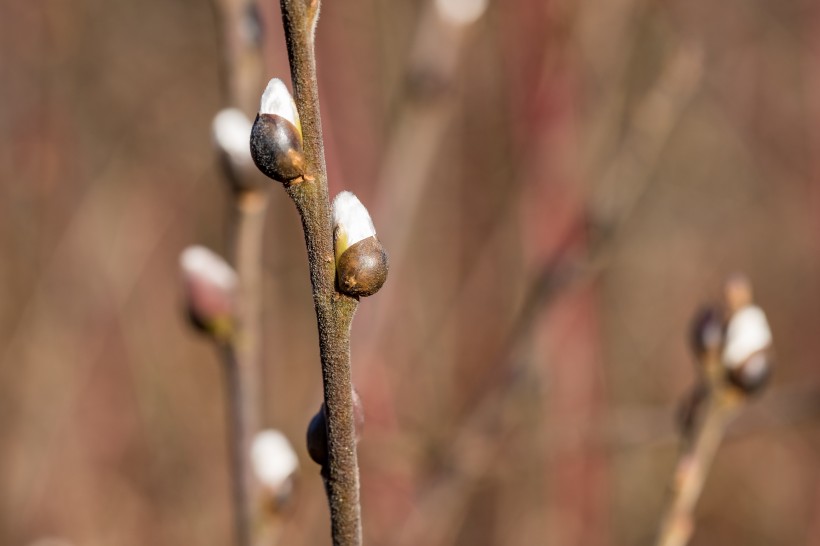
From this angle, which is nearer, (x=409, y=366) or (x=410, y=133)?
(x=410, y=133)

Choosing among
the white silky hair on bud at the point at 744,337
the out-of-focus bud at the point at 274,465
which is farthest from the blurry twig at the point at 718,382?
the out-of-focus bud at the point at 274,465

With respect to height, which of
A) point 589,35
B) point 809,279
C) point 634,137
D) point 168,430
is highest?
point 589,35

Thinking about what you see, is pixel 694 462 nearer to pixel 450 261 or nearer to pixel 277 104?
pixel 277 104

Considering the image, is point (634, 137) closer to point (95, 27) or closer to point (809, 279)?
Result: point (809, 279)

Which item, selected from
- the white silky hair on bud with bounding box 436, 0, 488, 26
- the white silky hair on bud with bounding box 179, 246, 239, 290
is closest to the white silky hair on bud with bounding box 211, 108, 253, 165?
the white silky hair on bud with bounding box 179, 246, 239, 290

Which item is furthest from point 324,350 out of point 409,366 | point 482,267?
point 482,267

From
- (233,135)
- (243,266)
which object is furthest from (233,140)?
(243,266)
